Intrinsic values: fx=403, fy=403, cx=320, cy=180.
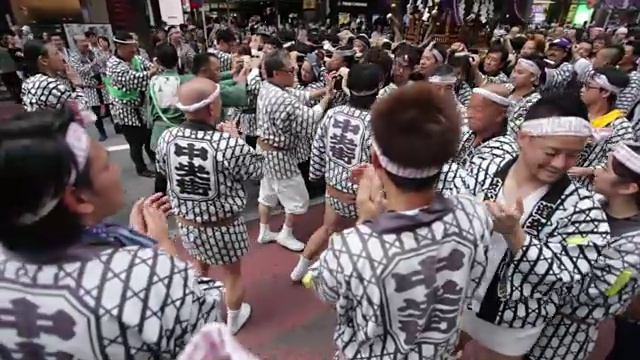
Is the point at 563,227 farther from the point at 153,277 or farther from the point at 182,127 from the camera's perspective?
the point at 182,127

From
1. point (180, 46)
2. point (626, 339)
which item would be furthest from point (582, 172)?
point (180, 46)

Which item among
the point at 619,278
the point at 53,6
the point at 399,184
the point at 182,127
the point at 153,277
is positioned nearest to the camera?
the point at 153,277

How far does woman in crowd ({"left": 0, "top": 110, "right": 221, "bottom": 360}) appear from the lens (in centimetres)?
91

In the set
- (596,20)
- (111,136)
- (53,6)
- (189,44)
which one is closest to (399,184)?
(111,136)

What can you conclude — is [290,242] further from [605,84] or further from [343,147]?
[605,84]

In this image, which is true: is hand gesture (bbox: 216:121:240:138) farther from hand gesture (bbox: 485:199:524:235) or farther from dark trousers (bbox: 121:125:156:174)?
dark trousers (bbox: 121:125:156:174)

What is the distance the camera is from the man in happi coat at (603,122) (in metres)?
2.90

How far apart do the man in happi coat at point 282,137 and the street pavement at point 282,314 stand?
266mm

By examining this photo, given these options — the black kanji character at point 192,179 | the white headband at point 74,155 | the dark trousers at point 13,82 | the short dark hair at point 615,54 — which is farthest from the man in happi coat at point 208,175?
the dark trousers at point 13,82

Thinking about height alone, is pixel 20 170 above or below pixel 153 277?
above

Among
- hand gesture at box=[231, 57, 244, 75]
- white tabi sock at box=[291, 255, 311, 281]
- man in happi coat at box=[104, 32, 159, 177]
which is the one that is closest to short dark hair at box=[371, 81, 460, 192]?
white tabi sock at box=[291, 255, 311, 281]

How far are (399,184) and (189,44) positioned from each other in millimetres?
8408

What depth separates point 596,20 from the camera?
14648mm

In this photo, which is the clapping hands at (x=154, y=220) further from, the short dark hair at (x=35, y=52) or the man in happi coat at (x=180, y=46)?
the man in happi coat at (x=180, y=46)
